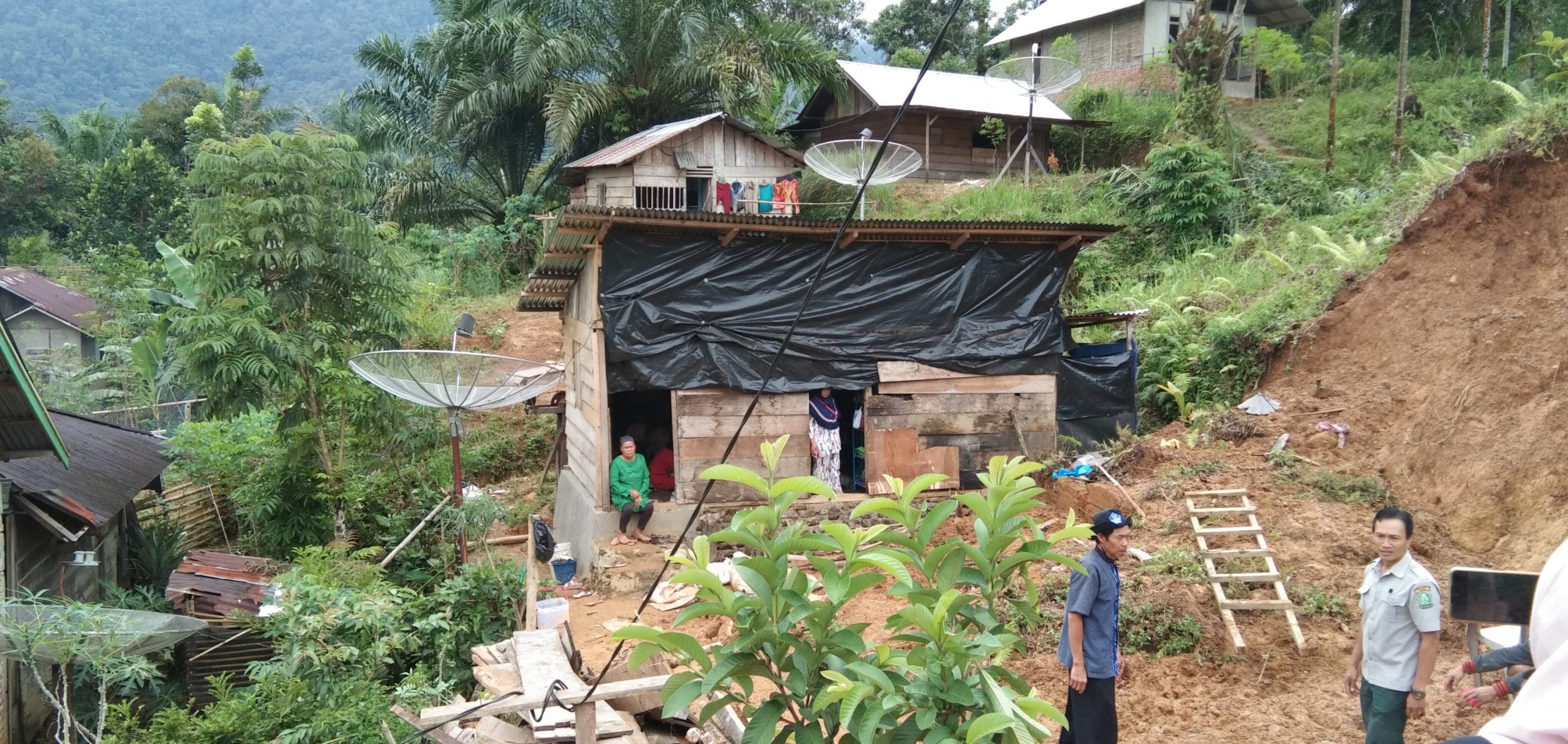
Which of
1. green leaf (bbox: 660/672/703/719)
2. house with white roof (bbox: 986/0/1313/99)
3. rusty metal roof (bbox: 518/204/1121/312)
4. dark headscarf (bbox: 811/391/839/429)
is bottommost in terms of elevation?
dark headscarf (bbox: 811/391/839/429)

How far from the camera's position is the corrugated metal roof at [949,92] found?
2181cm

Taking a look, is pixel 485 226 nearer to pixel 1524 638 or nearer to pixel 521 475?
pixel 521 475

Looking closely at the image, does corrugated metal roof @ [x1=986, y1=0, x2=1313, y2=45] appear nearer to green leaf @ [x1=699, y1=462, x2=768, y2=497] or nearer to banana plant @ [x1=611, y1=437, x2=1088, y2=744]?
banana plant @ [x1=611, y1=437, x2=1088, y2=744]

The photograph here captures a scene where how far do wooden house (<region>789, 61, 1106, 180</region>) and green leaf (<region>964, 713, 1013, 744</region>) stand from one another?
798 inches

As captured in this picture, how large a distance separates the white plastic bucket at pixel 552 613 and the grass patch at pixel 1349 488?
6.86m

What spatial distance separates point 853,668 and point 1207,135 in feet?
64.7

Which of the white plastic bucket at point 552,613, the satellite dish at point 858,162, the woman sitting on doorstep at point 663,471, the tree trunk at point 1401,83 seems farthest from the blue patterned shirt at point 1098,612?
the tree trunk at point 1401,83

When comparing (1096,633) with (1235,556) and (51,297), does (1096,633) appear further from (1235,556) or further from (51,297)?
(51,297)

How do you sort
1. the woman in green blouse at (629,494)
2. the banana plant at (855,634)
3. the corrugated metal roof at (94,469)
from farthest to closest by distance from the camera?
1. the woman in green blouse at (629,494)
2. the corrugated metal roof at (94,469)
3. the banana plant at (855,634)

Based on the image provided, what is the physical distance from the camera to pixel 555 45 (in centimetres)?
2186

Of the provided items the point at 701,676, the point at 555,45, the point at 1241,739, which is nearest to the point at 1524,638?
the point at 1241,739

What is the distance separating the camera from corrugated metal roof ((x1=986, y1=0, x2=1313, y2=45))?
2709cm

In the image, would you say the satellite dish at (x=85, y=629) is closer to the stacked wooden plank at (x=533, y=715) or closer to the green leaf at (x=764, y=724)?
the stacked wooden plank at (x=533, y=715)

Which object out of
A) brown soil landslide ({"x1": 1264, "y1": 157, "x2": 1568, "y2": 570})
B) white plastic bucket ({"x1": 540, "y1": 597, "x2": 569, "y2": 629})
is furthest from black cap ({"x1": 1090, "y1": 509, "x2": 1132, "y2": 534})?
brown soil landslide ({"x1": 1264, "y1": 157, "x2": 1568, "y2": 570})
